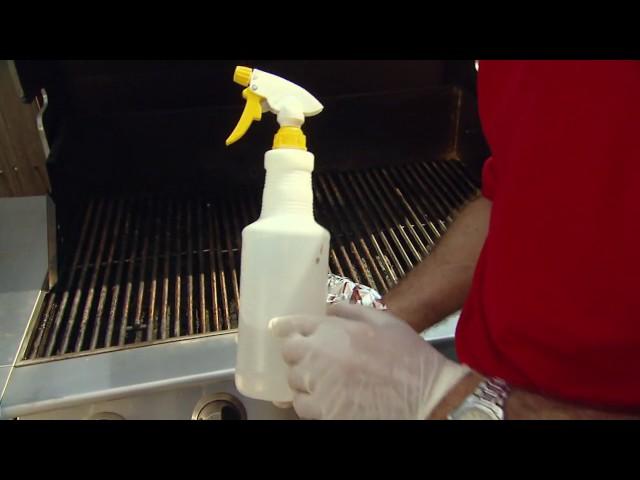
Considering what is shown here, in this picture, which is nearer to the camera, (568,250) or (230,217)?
(568,250)

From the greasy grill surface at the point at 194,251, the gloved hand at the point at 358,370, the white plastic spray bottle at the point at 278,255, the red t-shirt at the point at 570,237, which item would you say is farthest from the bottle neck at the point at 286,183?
the greasy grill surface at the point at 194,251

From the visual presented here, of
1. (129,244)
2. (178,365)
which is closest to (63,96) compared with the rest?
(129,244)

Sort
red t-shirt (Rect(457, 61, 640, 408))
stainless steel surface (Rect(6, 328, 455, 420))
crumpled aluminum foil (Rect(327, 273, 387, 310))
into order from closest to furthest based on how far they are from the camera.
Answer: red t-shirt (Rect(457, 61, 640, 408)) → stainless steel surface (Rect(6, 328, 455, 420)) → crumpled aluminum foil (Rect(327, 273, 387, 310))

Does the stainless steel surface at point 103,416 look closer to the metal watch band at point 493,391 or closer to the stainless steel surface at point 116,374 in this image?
the stainless steel surface at point 116,374

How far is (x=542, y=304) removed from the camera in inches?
16.6

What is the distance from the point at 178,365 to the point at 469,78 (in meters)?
1.00

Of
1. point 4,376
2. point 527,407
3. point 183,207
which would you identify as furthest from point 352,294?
point 183,207

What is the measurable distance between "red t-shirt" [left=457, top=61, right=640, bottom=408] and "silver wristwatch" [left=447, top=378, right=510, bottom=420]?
0.04 m

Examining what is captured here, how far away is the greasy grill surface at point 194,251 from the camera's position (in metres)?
0.69

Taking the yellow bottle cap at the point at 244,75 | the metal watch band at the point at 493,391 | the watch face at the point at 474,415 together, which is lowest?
the watch face at the point at 474,415

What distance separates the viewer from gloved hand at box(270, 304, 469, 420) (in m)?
0.42

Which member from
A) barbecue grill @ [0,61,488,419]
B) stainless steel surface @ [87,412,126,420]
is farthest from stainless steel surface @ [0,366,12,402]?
stainless steel surface @ [87,412,126,420]

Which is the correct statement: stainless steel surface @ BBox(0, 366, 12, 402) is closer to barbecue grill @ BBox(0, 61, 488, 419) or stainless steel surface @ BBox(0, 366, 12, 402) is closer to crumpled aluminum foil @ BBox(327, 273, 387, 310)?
barbecue grill @ BBox(0, 61, 488, 419)

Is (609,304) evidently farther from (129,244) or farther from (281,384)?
(129,244)
